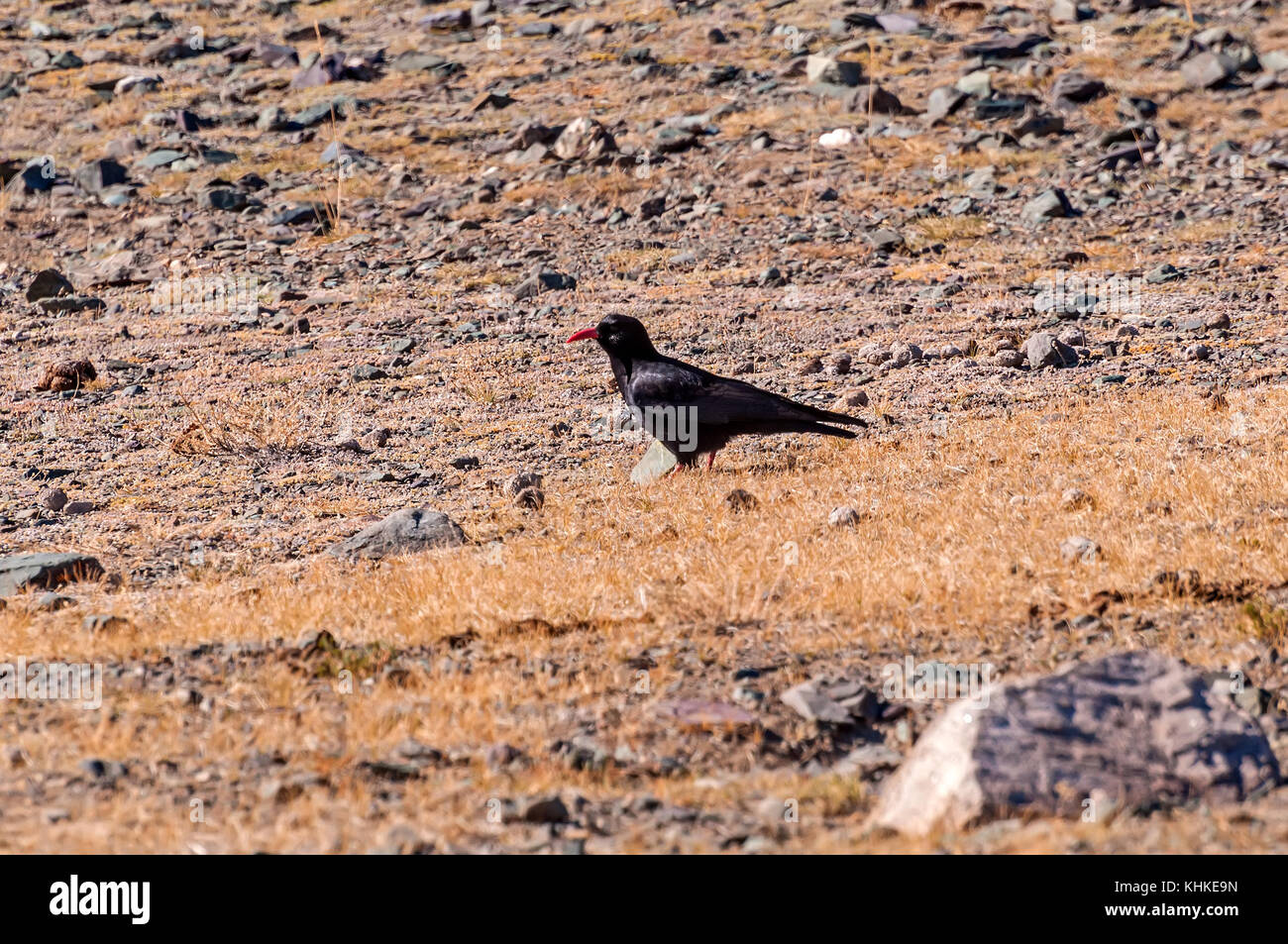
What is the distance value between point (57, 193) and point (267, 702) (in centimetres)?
1940

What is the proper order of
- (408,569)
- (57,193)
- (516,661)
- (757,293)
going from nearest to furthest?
(516,661)
(408,569)
(757,293)
(57,193)

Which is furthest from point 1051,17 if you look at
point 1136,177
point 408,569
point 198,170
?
point 408,569

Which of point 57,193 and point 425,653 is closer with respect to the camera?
point 425,653

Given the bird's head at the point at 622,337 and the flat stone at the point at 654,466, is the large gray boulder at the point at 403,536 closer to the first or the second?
the flat stone at the point at 654,466

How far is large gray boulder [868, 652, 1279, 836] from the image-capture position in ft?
15.9

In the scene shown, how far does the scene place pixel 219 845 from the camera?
15.8 feet

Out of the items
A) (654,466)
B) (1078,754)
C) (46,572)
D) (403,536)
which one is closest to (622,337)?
(654,466)

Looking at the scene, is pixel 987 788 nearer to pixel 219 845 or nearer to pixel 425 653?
pixel 219 845

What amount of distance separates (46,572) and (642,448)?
478 centimetres

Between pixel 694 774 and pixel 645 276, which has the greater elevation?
pixel 694 774

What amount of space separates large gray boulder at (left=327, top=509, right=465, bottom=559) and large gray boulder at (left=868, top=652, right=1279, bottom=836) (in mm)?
4360

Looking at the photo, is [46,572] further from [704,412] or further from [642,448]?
[642,448]

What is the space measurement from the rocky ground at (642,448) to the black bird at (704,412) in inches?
12.7

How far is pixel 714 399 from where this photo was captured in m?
10.0
